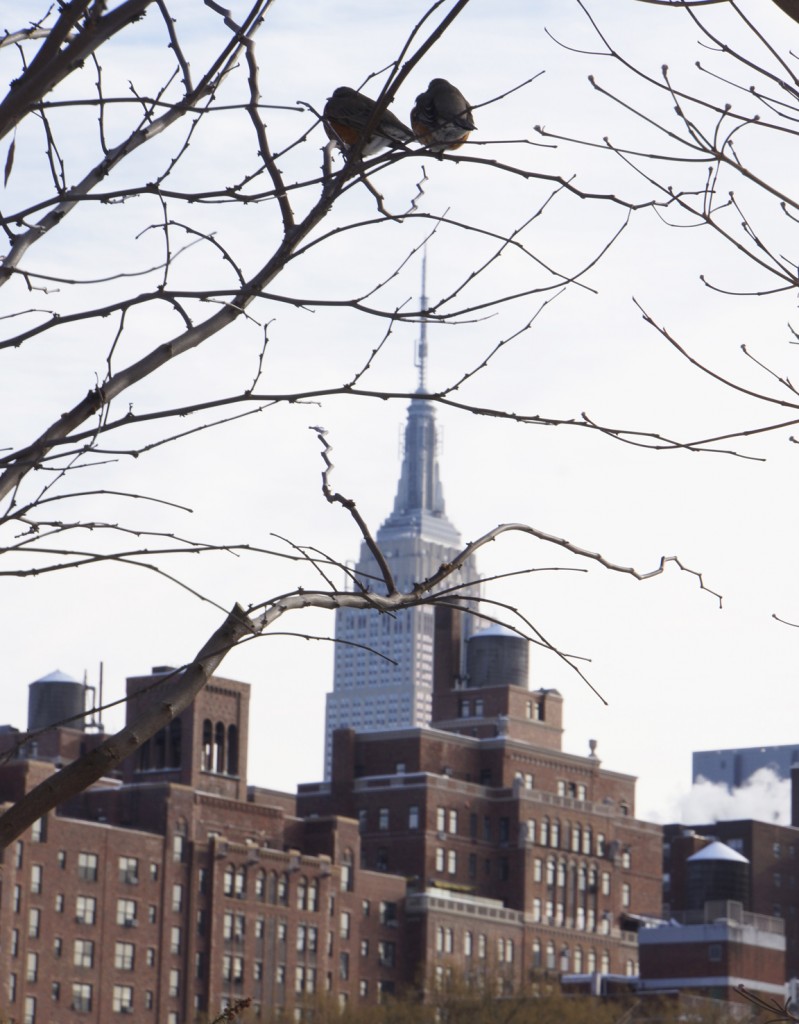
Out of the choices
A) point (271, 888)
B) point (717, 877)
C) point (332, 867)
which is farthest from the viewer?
point (717, 877)

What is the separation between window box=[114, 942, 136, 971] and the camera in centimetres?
8456

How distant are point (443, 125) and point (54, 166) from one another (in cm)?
118

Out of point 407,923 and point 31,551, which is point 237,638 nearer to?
point 31,551

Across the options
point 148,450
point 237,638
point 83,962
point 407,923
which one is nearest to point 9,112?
point 148,450

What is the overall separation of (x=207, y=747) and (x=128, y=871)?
16.7 meters

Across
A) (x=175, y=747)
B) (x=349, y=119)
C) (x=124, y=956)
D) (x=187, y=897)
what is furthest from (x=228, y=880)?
(x=349, y=119)

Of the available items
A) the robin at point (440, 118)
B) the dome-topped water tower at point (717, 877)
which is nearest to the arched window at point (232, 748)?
the dome-topped water tower at point (717, 877)

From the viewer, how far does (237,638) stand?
16.9 ft

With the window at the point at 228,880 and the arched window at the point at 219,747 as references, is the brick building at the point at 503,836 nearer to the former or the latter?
the arched window at the point at 219,747

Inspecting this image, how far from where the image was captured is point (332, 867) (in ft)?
310

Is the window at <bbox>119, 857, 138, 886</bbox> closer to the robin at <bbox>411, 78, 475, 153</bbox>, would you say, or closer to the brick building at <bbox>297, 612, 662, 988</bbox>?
the brick building at <bbox>297, 612, 662, 988</bbox>

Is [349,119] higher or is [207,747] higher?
[207,747]

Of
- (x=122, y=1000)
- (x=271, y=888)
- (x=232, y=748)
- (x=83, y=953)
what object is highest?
(x=232, y=748)

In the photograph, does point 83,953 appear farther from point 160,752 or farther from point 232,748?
point 232,748
